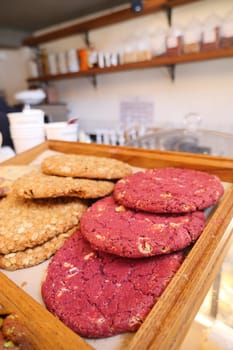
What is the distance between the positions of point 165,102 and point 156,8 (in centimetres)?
75

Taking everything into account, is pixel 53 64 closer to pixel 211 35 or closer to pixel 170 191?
pixel 211 35

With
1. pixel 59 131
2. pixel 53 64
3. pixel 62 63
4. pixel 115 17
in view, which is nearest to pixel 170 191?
pixel 59 131

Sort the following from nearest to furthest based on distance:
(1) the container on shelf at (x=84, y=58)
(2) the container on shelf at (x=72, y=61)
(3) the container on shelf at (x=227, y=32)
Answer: (3) the container on shelf at (x=227, y=32)
(1) the container on shelf at (x=84, y=58)
(2) the container on shelf at (x=72, y=61)

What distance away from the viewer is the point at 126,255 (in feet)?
1.35

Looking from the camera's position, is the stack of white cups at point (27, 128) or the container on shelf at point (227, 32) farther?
the container on shelf at point (227, 32)

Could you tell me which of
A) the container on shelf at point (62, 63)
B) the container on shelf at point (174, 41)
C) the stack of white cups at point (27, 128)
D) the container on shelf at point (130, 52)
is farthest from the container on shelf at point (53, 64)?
the stack of white cups at point (27, 128)

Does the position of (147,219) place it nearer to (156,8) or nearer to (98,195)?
(98,195)

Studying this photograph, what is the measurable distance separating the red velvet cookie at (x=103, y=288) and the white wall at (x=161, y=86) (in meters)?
1.84

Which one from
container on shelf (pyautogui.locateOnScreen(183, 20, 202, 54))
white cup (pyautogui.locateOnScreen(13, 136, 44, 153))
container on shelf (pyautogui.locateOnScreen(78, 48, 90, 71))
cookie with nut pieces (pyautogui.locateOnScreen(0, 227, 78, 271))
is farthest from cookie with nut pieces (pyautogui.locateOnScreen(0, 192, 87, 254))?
container on shelf (pyautogui.locateOnScreen(78, 48, 90, 71))

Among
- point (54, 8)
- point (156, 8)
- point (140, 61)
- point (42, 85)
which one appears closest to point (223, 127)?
point (140, 61)

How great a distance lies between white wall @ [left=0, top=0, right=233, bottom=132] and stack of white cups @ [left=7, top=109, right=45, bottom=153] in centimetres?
149

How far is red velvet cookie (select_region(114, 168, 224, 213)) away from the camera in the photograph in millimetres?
496

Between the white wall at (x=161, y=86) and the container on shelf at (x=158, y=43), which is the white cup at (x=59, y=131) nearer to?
the container on shelf at (x=158, y=43)

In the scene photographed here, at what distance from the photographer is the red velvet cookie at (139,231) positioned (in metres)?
0.42
